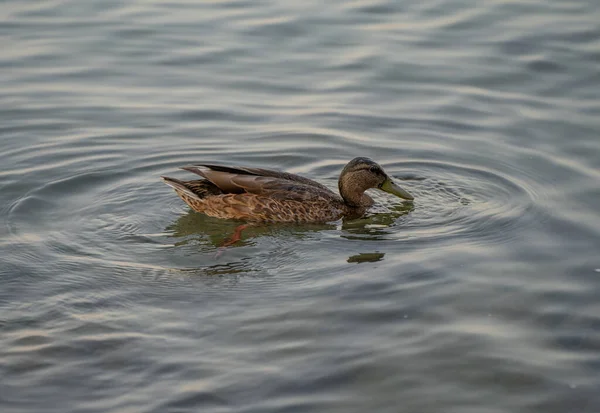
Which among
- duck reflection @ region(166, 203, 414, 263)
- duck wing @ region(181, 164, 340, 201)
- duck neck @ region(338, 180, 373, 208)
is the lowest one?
duck reflection @ region(166, 203, 414, 263)

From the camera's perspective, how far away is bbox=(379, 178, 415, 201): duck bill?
1036 cm

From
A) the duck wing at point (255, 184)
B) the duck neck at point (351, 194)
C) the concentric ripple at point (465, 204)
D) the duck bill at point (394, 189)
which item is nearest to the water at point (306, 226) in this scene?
the concentric ripple at point (465, 204)

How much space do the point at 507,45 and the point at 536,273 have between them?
691cm

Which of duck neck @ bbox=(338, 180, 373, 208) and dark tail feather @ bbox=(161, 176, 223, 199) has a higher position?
dark tail feather @ bbox=(161, 176, 223, 199)

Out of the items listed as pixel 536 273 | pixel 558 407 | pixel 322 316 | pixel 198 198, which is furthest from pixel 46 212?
pixel 558 407

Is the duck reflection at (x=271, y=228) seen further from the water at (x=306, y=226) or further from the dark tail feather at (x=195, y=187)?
the dark tail feather at (x=195, y=187)

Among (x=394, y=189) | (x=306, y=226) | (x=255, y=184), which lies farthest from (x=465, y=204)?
(x=255, y=184)

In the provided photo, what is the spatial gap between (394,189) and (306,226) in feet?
3.45

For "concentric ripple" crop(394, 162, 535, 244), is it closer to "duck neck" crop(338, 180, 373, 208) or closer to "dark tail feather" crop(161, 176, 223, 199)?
"duck neck" crop(338, 180, 373, 208)

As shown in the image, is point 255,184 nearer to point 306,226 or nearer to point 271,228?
point 271,228

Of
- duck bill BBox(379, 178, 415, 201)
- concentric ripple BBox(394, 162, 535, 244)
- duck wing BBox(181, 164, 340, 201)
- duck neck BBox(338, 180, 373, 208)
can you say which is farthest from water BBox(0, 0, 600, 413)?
duck wing BBox(181, 164, 340, 201)

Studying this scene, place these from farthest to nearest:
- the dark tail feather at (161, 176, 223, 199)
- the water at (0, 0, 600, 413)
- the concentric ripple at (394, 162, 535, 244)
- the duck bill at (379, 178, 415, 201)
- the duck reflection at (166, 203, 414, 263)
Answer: the duck bill at (379, 178, 415, 201) < the dark tail feather at (161, 176, 223, 199) < the duck reflection at (166, 203, 414, 263) < the concentric ripple at (394, 162, 535, 244) < the water at (0, 0, 600, 413)

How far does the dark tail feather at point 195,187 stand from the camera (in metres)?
10.0

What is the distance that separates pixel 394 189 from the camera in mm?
10383
